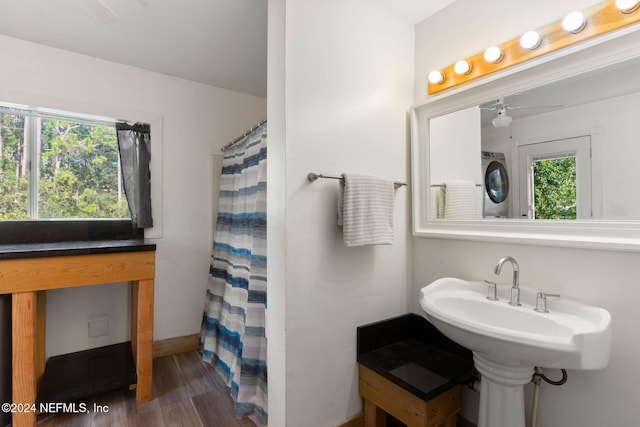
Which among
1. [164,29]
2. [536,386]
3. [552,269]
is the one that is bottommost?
[536,386]

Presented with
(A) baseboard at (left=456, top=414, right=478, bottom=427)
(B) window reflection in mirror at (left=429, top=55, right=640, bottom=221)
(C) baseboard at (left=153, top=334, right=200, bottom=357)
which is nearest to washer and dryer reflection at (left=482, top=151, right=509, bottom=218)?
(B) window reflection in mirror at (left=429, top=55, right=640, bottom=221)

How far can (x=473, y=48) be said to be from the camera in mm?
1493

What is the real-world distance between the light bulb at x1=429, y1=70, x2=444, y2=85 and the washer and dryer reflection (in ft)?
1.52

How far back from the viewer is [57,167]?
215 centimetres

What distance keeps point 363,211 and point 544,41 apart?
1.02m

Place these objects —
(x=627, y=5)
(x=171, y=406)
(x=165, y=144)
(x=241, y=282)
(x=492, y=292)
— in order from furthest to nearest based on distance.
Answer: (x=165, y=144), (x=241, y=282), (x=171, y=406), (x=492, y=292), (x=627, y=5)

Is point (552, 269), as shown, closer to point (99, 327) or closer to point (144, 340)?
point (144, 340)

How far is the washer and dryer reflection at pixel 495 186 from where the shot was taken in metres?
1.40

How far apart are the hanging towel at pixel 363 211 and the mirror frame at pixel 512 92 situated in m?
0.34

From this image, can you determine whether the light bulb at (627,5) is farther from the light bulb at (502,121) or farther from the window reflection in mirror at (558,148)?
the light bulb at (502,121)

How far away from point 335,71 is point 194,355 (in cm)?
235

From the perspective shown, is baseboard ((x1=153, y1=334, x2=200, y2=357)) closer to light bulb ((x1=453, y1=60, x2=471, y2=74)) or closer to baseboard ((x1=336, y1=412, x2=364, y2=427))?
baseboard ((x1=336, y1=412, x2=364, y2=427))

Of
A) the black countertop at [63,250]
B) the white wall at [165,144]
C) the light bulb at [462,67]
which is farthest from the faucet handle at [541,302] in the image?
the white wall at [165,144]

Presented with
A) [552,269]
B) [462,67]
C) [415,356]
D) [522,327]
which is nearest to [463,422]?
[415,356]
